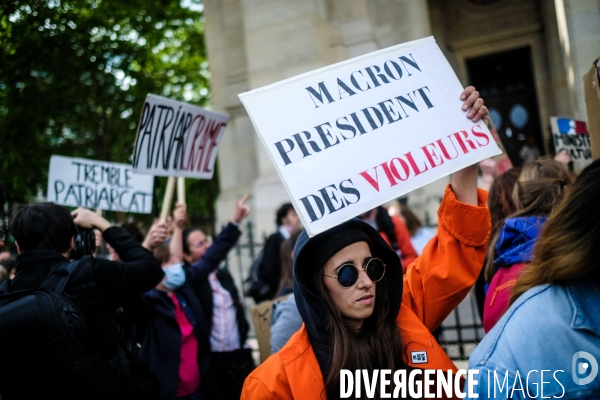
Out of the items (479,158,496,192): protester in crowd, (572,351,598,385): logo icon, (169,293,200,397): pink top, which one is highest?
(479,158,496,192): protester in crowd

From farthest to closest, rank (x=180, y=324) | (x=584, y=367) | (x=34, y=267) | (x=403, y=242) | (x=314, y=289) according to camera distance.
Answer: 1. (x=403, y=242)
2. (x=180, y=324)
3. (x=34, y=267)
4. (x=314, y=289)
5. (x=584, y=367)

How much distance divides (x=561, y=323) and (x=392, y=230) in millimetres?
3934

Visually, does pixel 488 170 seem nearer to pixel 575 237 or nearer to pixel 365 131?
pixel 365 131

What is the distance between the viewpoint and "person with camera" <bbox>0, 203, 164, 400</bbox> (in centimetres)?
247

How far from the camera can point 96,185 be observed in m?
5.71

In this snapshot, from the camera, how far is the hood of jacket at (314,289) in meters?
2.32

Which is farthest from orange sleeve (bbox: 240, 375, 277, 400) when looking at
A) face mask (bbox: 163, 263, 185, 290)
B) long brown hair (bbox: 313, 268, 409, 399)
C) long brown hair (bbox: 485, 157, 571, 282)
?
face mask (bbox: 163, 263, 185, 290)

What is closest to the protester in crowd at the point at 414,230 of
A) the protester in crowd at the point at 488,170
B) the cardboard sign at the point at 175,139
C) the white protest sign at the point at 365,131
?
the protester in crowd at the point at 488,170

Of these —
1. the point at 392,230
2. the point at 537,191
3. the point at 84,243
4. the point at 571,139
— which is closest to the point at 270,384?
the point at 537,191

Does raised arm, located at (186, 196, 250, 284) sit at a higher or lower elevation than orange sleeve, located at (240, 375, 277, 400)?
higher

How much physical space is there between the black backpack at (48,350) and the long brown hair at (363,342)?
1130 millimetres

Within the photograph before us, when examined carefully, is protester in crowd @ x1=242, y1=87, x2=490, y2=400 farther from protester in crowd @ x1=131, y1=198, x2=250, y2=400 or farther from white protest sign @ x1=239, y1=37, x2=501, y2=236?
protester in crowd @ x1=131, y1=198, x2=250, y2=400

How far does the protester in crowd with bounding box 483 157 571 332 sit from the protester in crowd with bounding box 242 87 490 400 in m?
0.53

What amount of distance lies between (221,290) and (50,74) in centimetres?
874
